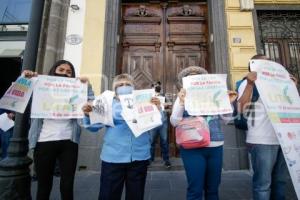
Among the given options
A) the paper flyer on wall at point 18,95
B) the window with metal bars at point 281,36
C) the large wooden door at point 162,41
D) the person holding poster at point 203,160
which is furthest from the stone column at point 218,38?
the paper flyer on wall at point 18,95

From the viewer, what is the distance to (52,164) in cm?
264

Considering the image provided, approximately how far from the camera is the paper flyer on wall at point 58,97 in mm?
2578

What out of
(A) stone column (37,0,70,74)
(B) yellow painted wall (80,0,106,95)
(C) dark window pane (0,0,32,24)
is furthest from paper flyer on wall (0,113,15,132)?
(C) dark window pane (0,0,32,24)

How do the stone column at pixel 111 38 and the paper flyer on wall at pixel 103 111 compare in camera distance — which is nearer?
the paper flyer on wall at pixel 103 111

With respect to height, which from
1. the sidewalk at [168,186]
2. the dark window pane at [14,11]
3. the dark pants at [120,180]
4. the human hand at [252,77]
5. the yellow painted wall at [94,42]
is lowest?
the sidewalk at [168,186]

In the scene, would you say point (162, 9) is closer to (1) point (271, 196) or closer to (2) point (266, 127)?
(2) point (266, 127)

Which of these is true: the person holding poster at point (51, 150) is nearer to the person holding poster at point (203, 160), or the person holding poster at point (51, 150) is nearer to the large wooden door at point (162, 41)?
the person holding poster at point (203, 160)

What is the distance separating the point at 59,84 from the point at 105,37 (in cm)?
361

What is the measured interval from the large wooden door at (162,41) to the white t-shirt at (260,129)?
12.6ft

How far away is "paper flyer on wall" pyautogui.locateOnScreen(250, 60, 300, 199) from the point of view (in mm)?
2305

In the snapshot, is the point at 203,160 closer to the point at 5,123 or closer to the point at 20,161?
the point at 20,161

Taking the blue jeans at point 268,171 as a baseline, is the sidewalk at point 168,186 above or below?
below

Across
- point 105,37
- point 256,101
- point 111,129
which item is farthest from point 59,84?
point 105,37

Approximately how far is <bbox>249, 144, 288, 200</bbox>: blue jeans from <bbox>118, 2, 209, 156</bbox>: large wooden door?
396 cm
